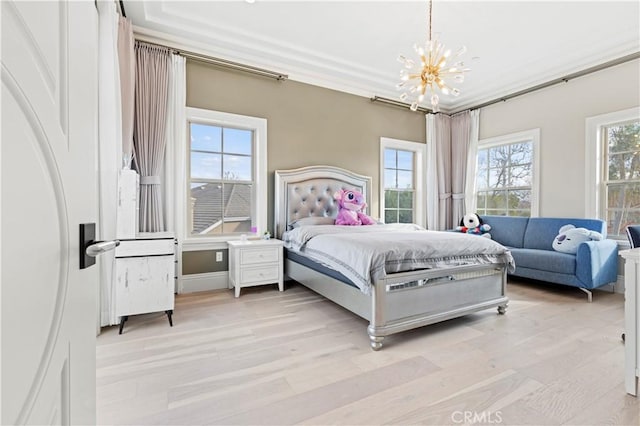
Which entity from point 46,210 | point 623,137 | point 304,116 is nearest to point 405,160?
point 304,116

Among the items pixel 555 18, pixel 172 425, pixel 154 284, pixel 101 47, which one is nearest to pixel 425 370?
pixel 172 425

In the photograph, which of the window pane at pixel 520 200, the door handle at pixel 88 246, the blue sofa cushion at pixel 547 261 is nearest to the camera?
the door handle at pixel 88 246

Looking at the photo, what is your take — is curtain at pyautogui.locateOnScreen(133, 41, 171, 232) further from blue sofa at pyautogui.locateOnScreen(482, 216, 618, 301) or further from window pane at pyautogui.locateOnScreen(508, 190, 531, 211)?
window pane at pyautogui.locateOnScreen(508, 190, 531, 211)

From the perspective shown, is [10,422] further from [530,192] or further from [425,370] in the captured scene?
[530,192]

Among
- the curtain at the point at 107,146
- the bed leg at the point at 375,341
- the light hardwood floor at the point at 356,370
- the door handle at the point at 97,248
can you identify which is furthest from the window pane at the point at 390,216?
the door handle at the point at 97,248

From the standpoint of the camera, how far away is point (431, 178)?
5332 mm

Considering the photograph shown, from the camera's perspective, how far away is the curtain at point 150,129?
3.15m

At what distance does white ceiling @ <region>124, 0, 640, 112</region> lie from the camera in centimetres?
296

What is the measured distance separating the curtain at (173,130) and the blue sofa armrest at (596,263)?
175 inches

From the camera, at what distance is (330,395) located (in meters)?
1.62

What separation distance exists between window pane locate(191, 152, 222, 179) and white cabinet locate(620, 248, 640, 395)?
371 centimetres

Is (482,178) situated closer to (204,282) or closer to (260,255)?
(260,255)

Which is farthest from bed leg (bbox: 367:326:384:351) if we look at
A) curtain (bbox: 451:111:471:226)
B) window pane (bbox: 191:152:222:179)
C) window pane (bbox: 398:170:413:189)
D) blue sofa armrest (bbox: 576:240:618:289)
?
curtain (bbox: 451:111:471:226)

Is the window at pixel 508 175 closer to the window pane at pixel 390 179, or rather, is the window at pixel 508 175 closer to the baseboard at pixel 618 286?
the baseboard at pixel 618 286
